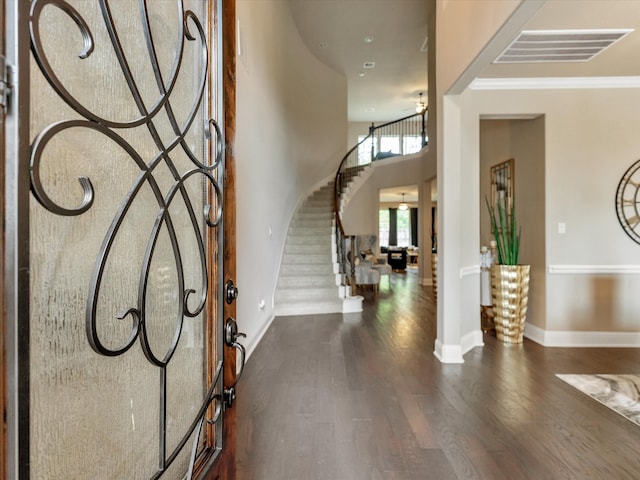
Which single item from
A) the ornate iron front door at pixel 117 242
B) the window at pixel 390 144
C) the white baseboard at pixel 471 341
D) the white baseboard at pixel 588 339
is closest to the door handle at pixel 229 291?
the ornate iron front door at pixel 117 242

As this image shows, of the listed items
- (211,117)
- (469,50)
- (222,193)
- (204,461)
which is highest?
(469,50)

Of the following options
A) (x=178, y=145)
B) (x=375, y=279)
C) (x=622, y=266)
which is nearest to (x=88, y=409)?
(x=178, y=145)

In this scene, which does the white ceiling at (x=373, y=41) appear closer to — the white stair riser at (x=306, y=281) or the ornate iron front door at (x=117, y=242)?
the white stair riser at (x=306, y=281)

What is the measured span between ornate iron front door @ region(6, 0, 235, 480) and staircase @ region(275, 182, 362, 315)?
14.1ft

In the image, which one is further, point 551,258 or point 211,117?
point 551,258

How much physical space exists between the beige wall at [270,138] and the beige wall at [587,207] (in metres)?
2.52

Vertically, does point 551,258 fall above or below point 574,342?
above

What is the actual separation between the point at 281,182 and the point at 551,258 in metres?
3.84

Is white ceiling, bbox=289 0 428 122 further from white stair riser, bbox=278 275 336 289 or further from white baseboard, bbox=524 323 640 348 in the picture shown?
white baseboard, bbox=524 323 640 348

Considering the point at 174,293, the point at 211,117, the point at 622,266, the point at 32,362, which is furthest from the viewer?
the point at 622,266

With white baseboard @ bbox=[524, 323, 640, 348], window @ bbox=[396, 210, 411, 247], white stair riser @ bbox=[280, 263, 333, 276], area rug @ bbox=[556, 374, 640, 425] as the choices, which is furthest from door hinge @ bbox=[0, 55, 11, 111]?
window @ bbox=[396, 210, 411, 247]

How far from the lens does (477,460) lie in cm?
187

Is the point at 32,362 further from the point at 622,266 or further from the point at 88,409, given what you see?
the point at 622,266

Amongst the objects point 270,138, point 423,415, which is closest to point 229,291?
point 423,415
